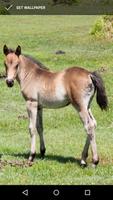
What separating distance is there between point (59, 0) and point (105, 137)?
169ft

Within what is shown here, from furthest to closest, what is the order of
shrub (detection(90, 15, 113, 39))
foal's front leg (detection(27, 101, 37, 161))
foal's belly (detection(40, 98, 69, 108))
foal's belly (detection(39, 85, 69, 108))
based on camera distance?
shrub (detection(90, 15, 113, 39)), foal's front leg (detection(27, 101, 37, 161)), foal's belly (detection(40, 98, 69, 108)), foal's belly (detection(39, 85, 69, 108))

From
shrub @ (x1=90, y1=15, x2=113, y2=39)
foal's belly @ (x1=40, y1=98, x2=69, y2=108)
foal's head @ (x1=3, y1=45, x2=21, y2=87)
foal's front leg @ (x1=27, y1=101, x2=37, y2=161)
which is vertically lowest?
shrub @ (x1=90, y1=15, x2=113, y2=39)

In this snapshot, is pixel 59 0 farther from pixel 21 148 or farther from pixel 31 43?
pixel 21 148

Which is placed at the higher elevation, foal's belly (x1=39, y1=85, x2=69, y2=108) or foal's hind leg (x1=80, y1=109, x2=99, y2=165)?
foal's belly (x1=39, y1=85, x2=69, y2=108)

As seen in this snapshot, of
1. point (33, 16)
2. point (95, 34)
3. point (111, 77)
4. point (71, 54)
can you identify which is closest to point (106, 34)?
point (95, 34)

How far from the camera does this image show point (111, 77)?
78.4 ft

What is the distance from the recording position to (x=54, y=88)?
10.4m

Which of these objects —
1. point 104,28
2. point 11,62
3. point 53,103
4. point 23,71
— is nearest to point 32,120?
point 53,103

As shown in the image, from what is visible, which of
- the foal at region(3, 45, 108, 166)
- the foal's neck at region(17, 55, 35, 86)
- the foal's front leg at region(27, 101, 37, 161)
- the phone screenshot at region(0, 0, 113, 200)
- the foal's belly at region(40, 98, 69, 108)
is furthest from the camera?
the foal's neck at region(17, 55, 35, 86)

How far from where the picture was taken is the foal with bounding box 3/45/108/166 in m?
10.1
